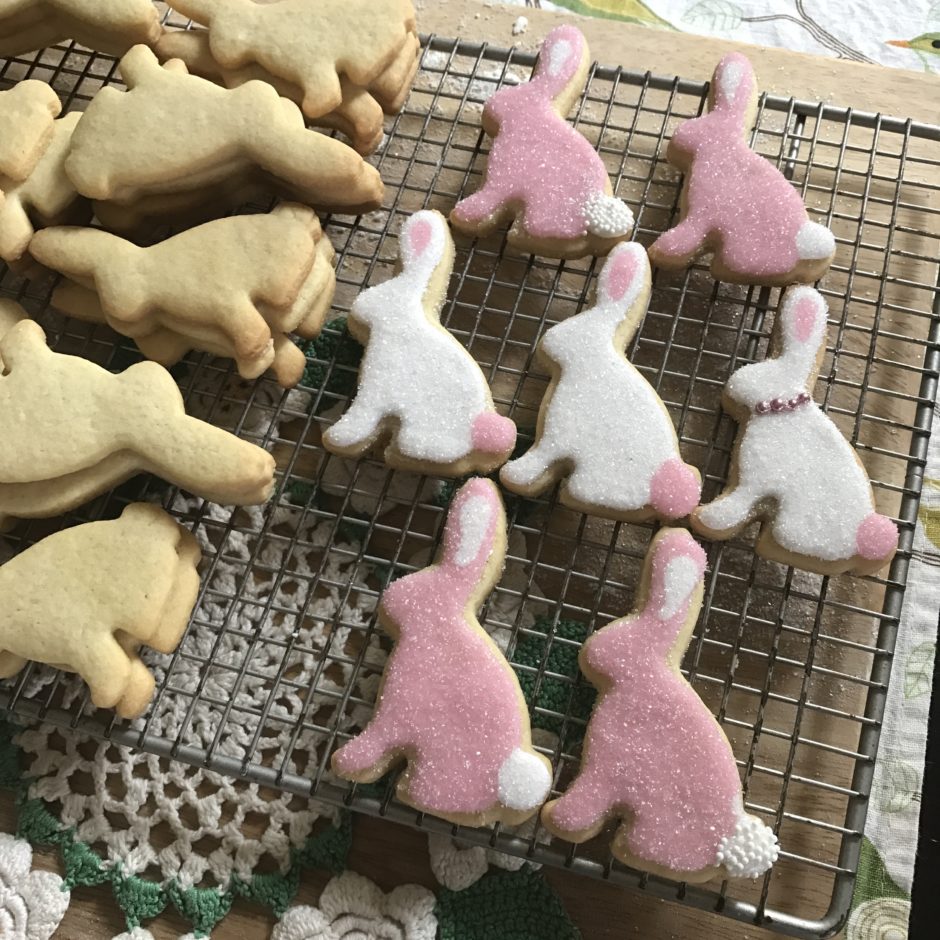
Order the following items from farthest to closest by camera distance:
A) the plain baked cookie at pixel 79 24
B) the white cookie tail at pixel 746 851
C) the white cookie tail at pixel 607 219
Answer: the plain baked cookie at pixel 79 24 → the white cookie tail at pixel 607 219 → the white cookie tail at pixel 746 851

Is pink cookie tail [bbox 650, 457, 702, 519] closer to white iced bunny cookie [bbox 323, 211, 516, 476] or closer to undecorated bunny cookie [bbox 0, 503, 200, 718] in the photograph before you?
white iced bunny cookie [bbox 323, 211, 516, 476]

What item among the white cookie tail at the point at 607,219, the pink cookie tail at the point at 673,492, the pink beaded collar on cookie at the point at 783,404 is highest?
the white cookie tail at the point at 607,219

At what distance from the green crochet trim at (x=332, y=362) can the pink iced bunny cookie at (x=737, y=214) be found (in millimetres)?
349

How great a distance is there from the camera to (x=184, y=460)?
0.97m

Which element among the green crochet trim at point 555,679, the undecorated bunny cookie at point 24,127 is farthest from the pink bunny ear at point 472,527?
the undecorated bunny cookie at point 24,127

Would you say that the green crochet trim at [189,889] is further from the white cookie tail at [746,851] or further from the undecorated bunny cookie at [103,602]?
the white cookie tail at [746,851]

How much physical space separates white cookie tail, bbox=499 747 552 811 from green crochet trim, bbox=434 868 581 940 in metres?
0.13

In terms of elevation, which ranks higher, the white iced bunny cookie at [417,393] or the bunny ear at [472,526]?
the white iced bunny cookie at [417,393]

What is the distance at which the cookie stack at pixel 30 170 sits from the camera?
109cm

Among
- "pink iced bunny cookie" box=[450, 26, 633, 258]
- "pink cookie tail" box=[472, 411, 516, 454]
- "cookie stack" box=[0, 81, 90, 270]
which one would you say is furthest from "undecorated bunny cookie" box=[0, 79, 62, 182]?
"pink cookie tail" box=[472, 411, 516, 454]

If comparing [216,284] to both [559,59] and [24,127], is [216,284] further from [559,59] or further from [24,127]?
[559,59]

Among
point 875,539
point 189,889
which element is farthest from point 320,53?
point 189,889

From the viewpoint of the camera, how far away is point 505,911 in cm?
94

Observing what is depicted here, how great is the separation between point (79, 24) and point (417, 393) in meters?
0.64
